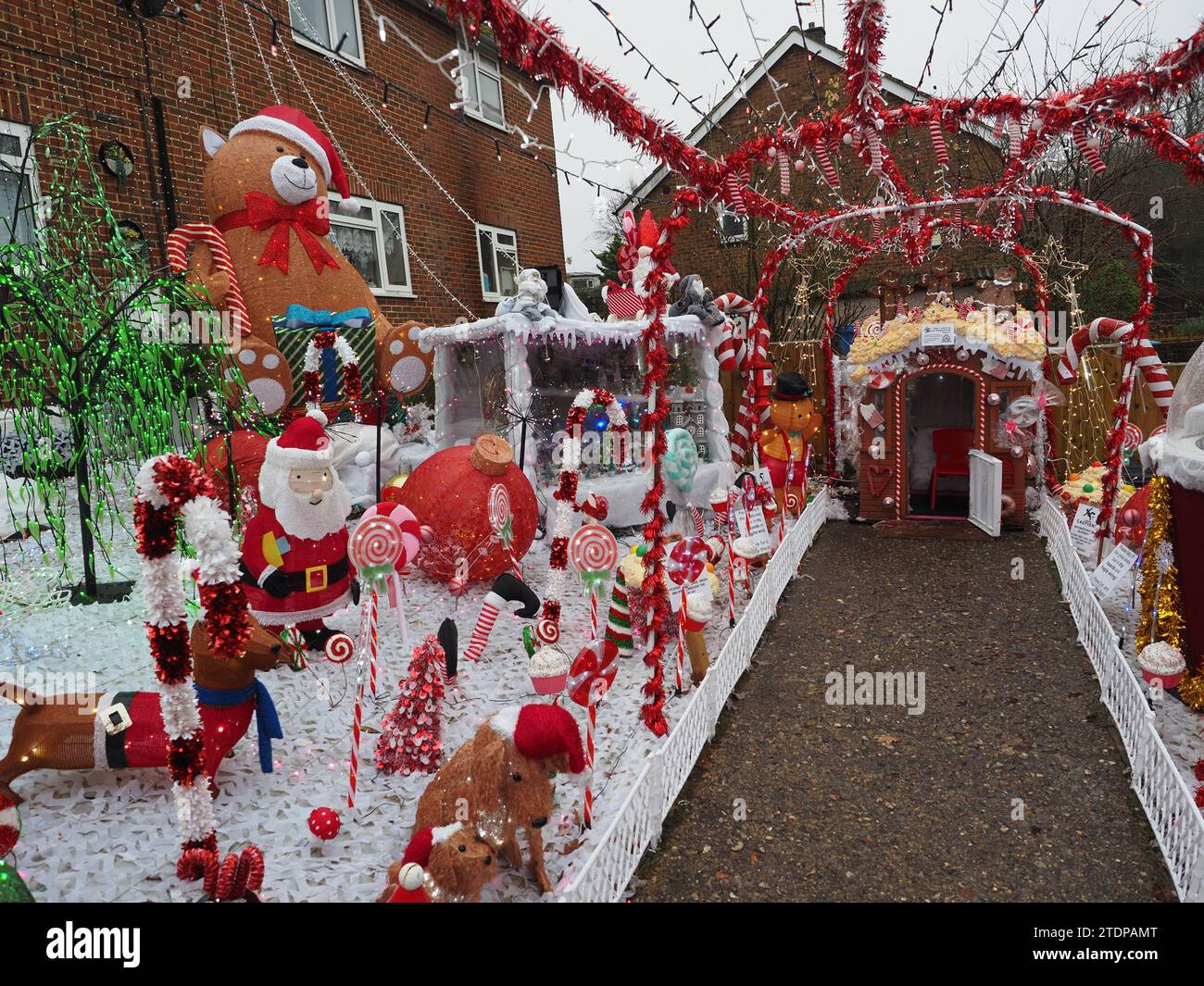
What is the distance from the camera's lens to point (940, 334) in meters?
8.67

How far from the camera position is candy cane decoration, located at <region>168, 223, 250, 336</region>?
→ 6.08 metres

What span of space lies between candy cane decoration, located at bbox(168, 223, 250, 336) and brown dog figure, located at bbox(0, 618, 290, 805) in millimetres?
3507

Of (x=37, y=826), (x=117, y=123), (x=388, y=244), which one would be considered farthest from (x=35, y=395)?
(x=388, y=244)

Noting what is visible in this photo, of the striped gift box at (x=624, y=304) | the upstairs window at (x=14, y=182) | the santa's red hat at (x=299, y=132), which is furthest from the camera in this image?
the striped gift box at (x=624, y=304)

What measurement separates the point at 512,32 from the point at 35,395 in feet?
10.7

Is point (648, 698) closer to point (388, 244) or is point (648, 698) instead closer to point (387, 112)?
point (388, 244)

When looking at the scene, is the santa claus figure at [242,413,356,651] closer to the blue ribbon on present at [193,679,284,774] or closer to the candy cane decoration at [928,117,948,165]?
the blue ribbon on present at [193,679,284,774]

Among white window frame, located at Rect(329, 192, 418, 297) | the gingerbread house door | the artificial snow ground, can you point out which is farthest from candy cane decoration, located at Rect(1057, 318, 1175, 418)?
white window frame, located at Rect(329, 192, 418, 297)

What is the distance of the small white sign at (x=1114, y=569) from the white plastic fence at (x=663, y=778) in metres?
2.48

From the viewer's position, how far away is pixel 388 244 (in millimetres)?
10180

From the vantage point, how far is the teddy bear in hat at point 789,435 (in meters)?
8.83

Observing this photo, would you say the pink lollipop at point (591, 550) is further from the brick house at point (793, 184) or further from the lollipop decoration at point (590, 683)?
the brick house at point (793, 184)

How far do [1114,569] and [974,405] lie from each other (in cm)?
415

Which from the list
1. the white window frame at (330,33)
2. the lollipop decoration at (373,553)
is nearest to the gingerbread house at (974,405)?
the lollipop decoration at (373,553)
